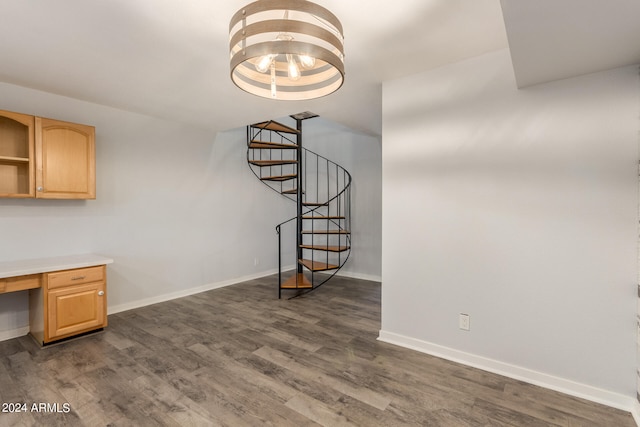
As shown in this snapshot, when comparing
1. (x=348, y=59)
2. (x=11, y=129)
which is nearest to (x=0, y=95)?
(x=11, y=129)

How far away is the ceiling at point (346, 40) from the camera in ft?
4.90

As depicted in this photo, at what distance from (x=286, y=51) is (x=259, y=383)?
2.19 meters

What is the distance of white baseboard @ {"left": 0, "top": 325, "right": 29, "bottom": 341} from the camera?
2949mm

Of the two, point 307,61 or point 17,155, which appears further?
point 17,155

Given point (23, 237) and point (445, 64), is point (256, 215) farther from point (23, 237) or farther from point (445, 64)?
point (445, 64)

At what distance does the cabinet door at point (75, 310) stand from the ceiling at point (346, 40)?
202 centimetres

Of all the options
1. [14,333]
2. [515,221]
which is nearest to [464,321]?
[515,221]

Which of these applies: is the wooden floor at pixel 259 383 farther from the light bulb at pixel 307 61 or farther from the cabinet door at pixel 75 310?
the light bulb at pixel 307 61

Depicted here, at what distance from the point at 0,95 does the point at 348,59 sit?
3355mm

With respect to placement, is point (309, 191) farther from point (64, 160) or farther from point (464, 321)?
point (464, 321)

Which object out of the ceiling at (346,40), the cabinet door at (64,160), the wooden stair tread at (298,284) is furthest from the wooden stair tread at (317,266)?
the cabinet door at (64,160)

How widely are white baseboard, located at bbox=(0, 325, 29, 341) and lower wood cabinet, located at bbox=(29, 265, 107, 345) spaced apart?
8 cm

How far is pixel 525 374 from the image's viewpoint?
222cm

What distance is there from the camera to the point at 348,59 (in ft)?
7.97
